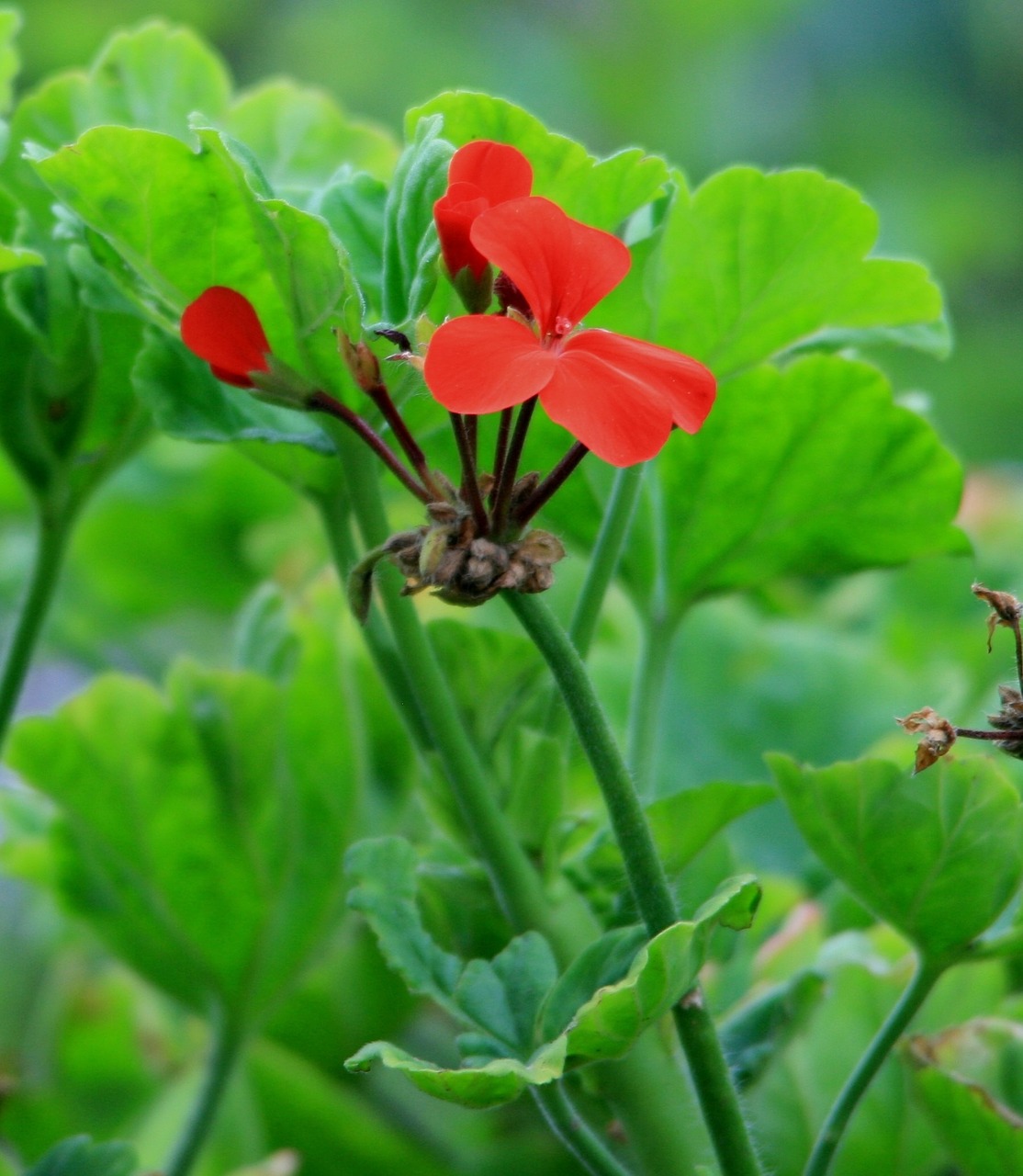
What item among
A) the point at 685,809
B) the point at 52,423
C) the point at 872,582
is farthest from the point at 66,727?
the point at 872,582

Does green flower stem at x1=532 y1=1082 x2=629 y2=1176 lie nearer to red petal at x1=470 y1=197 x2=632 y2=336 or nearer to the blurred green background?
red petal at x1=470 y1=197 x2=632 y2=336

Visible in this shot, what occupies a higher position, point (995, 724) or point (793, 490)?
point (793, 490)

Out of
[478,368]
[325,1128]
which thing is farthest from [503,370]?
[325,1128]

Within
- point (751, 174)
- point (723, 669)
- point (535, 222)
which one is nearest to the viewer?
point (535, 222)

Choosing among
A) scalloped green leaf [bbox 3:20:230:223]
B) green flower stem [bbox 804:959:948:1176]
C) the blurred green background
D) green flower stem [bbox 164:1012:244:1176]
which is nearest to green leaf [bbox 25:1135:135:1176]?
green flower stem [bbox 164:1012:244:1176]

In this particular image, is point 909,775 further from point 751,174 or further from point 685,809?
point 751,174

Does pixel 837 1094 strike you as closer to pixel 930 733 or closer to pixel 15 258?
pixel 930 733
